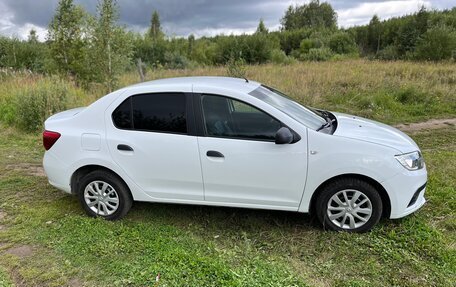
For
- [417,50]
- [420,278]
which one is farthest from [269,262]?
[417,50]

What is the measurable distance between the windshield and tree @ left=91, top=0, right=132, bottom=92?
8.04m

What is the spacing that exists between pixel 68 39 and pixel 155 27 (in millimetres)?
35419

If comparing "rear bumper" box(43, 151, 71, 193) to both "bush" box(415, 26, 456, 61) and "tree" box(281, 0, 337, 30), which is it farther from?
"tree" box(281, 0, 337, 30)

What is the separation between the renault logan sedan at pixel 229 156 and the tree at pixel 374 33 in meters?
38.7

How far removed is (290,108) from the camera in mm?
4188

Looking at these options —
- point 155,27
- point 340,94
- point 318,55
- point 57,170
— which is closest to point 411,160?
point 57,170

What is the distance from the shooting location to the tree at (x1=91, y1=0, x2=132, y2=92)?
10773 mm

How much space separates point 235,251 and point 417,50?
24.3 metres

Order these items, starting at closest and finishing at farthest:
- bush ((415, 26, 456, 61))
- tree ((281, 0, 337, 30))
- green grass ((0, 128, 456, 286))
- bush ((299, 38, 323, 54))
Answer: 1. green grass ((0, 128, 456, 286))
2. bush ((415, 26, 456, 61))
3. bush ((299, 38, 323, 54))
4. tree ((281, 0, 337, 30))

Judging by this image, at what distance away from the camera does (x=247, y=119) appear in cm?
388

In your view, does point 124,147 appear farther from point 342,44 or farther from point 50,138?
point 342,44

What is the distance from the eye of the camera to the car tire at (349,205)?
12.2 feet

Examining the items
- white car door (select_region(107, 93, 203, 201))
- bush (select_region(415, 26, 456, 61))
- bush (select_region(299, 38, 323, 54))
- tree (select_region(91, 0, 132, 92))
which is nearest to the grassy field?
white car door (select_region(107, 93, 203, 201))

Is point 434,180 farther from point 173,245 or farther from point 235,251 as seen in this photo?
point 173,245
